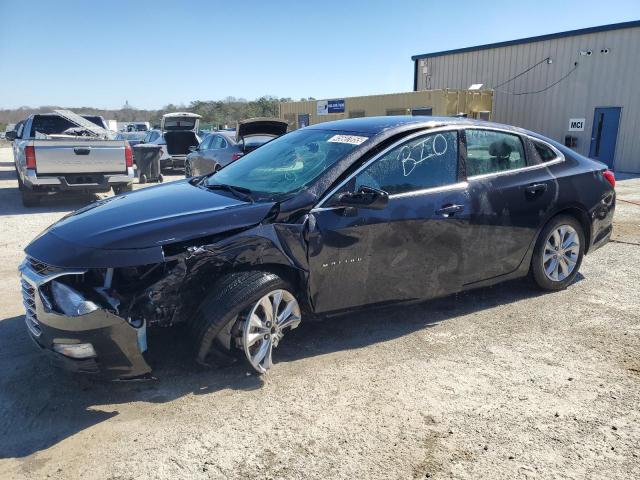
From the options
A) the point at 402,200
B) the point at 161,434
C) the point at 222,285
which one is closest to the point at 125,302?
the point at 222,285

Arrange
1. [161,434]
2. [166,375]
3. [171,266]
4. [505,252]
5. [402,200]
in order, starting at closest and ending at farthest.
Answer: [161,434] → [171,266] → [166,375] → [402,200] → [505,252]

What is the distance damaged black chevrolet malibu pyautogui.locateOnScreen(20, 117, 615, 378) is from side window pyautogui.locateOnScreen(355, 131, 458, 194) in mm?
12

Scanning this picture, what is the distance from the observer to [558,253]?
4.83 meters

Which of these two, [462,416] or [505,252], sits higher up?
[505,252]

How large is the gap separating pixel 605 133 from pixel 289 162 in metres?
18.1

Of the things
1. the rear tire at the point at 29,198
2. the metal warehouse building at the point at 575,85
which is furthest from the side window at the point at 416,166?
the metal warehouse building at the point at 575,85

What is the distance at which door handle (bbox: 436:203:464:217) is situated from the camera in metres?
3.91

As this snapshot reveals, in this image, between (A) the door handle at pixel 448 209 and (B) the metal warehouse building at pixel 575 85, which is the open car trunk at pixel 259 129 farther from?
(B) the metal warehouse building at pixel 575 85

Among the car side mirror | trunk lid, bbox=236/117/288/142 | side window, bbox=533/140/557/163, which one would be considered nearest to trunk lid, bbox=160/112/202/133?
trunk lid, bbox=236/117/288/142

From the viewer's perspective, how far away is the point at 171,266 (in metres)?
3.05

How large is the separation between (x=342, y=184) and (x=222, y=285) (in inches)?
42.9

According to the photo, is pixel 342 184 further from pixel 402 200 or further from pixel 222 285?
pixel 222 285

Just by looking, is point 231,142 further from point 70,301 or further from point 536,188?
point 70,301

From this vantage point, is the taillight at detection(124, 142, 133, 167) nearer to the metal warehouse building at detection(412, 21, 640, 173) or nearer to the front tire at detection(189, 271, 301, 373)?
the front tire at detection(189, 271, 301, 373)
